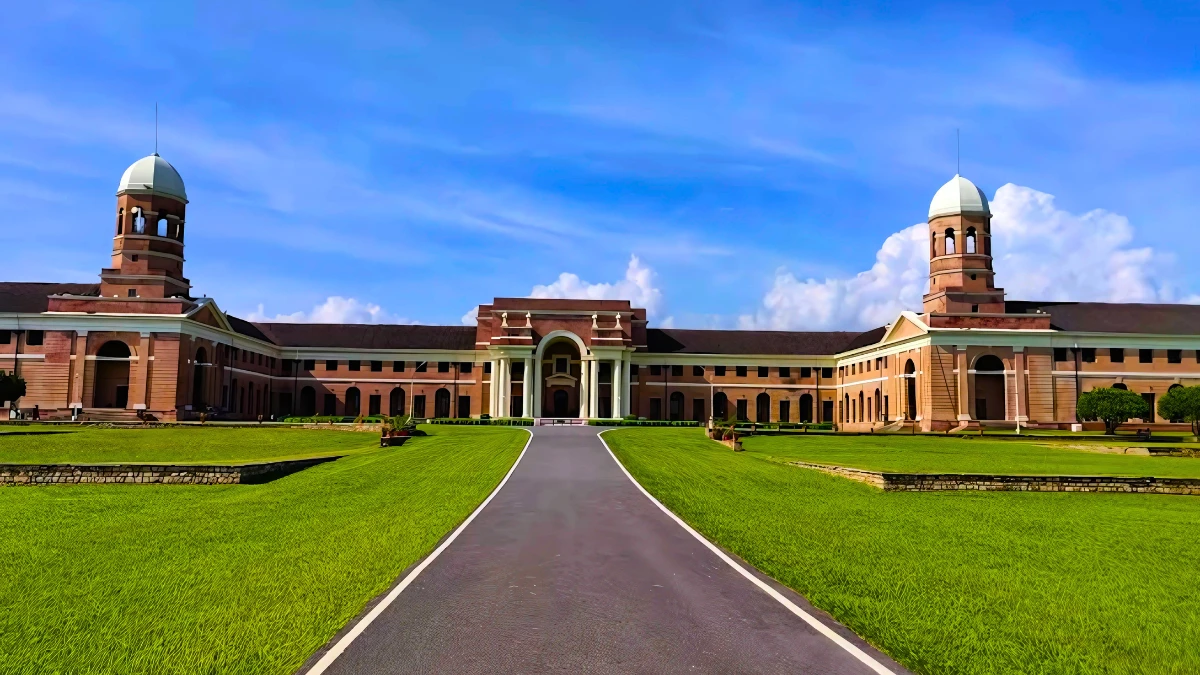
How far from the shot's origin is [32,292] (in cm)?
6856

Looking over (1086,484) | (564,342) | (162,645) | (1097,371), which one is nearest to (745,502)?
(1086,484)

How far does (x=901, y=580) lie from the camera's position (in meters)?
10.6

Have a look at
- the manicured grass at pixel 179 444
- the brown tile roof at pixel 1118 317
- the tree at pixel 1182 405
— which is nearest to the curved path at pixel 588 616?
the manicured grass at pixel 179 444

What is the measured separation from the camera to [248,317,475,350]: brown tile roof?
282ft

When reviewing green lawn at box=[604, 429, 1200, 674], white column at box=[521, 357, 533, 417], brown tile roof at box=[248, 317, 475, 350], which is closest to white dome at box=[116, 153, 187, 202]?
brown tile roof at box=[248, 317, 475, 350]

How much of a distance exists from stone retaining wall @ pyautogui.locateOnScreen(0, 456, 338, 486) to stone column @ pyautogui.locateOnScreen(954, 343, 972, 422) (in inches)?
2096

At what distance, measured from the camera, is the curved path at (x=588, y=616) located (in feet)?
23.1

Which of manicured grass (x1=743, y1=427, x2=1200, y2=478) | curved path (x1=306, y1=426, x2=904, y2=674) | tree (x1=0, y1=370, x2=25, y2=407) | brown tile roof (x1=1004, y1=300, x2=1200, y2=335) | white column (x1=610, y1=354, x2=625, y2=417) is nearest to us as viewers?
Result: curved path (x1=306, y1=426, x2=904, y2=674)

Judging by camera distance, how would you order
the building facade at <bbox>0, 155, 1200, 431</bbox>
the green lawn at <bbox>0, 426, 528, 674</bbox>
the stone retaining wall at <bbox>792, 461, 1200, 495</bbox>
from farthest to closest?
1. the building facade at <bbox>0, 155, 1200, 431</bbox>
2. the stone retaining wall at <bbox>792, 461, 1200, 495</bbox>
3. the green lawn at <bbox>0, 426, 528, 674</bbox>

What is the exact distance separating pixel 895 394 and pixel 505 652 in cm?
6650

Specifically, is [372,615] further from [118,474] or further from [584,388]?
[584,388]

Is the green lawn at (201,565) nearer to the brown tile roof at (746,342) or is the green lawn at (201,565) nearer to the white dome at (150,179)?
the white dome at (150,179)

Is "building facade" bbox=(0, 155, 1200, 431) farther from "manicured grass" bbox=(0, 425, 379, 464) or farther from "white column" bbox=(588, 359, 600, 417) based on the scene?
"manicured grass" bbox=(0, 425, 379, 464)

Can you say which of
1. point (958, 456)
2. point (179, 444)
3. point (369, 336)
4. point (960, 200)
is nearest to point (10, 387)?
point (179, 444)
